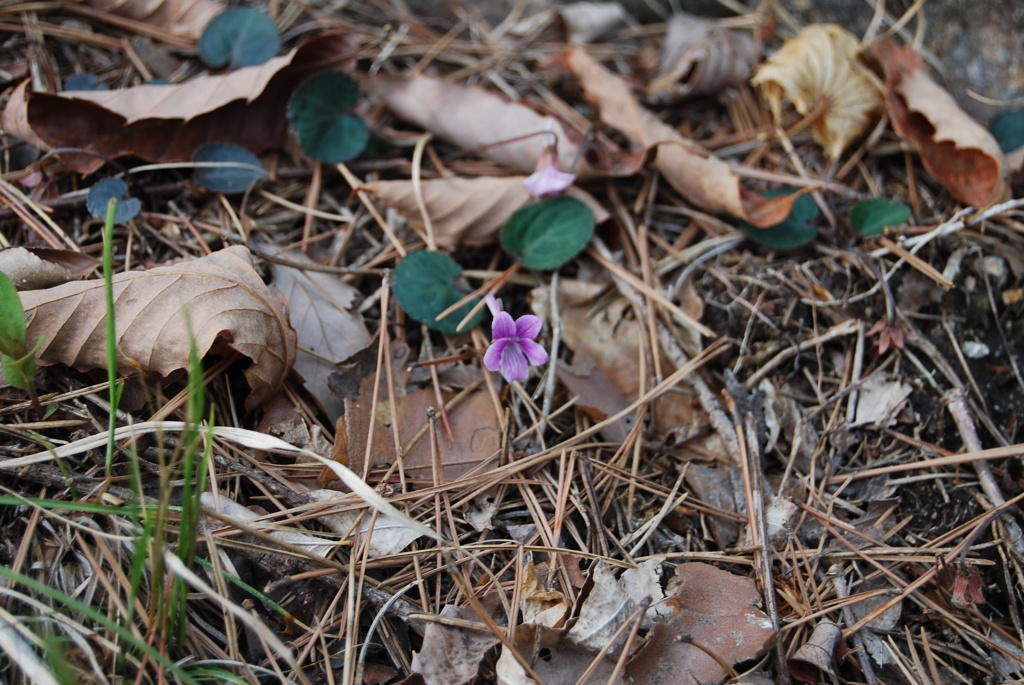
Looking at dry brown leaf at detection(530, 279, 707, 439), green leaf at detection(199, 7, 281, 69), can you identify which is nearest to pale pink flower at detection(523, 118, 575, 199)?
dry brown leaf at detection(530, 279, 707, 439)

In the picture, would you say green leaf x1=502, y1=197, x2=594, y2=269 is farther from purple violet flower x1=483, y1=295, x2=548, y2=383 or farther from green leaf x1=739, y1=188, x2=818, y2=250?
green leaf x1=739, y1=188, x2=818, y2=250

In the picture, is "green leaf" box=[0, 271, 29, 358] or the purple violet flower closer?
"green leaf" box=[0, 271, 29, 358]

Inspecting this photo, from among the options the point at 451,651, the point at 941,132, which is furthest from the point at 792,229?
the point at 451,651

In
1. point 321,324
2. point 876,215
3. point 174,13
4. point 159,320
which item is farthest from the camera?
point 174,13

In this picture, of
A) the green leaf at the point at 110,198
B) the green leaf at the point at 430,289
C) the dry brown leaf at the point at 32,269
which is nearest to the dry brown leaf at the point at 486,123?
the green leaf at the point at 430,289

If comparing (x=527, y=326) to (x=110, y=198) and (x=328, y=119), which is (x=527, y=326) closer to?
(x=328, y=119)

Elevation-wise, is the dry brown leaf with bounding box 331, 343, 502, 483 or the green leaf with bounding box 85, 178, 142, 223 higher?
the green leaf with bounding box 85, 178, 142, 223
